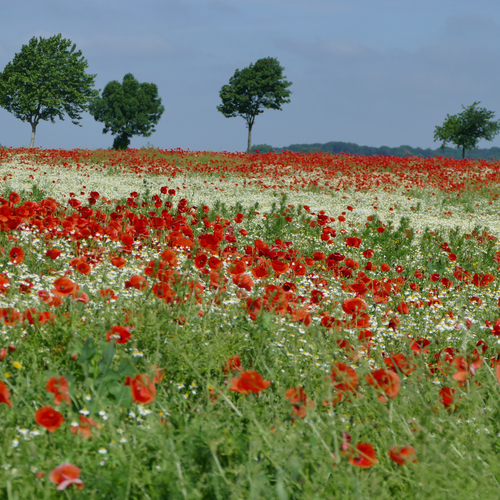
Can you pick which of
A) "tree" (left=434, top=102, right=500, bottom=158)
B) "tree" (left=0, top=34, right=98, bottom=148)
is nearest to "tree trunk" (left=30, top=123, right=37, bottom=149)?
"tree" (left=0, top=34, right=98, bottom=148)

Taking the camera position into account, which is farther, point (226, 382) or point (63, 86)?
point (63, 86)

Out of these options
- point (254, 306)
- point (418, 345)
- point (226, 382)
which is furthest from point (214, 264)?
point (418, 345)

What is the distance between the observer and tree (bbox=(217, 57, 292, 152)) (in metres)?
50.3

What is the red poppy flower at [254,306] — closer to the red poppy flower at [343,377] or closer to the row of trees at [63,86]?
the red poppy flower at [343,377]

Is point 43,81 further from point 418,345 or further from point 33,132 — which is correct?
point 418,345

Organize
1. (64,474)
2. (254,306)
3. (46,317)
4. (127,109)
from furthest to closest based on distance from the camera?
1. (127,109)
2. (254,306)
3. (46,317)
4. (64,474)

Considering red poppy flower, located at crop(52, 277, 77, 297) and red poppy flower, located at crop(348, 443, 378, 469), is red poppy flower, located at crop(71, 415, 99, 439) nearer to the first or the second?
red poppy flower, located at crop(52, 277, 77, 297)

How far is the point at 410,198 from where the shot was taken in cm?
2017

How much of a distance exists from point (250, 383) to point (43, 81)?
173 feet

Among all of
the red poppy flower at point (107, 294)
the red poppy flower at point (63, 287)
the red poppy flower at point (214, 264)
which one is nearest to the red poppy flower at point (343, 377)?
the red poppy flower at point (63, 287)

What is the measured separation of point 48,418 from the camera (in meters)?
2.03

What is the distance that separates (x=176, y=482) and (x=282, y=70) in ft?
176

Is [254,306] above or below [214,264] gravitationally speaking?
below

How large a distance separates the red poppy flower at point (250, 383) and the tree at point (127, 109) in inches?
2712
